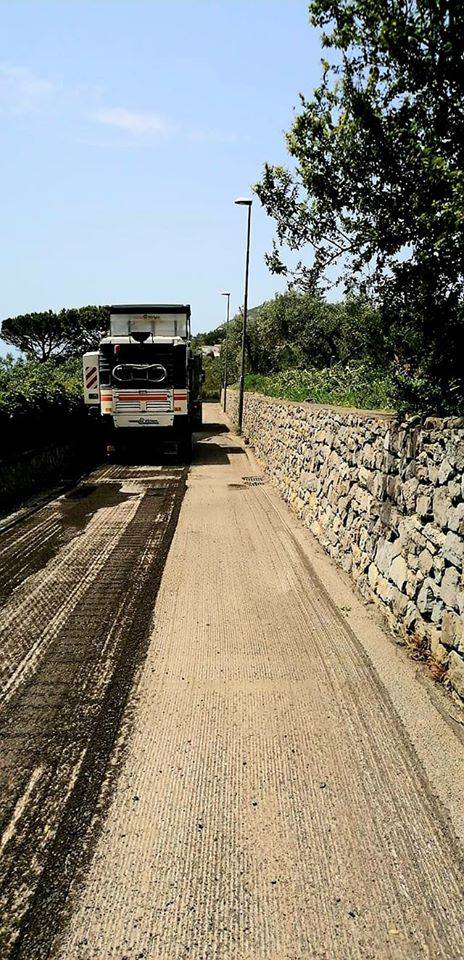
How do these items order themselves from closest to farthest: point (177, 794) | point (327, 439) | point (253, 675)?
point (177, 794) → point (253, 675) → point (327, 439)

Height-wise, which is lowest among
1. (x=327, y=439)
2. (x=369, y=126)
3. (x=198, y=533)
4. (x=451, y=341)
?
(x=198, y=533)

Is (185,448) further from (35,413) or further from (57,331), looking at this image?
(57,331)

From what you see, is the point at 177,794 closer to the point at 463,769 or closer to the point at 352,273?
the point at 463,769

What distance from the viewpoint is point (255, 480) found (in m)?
15.2

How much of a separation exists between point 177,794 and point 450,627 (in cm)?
→ 229

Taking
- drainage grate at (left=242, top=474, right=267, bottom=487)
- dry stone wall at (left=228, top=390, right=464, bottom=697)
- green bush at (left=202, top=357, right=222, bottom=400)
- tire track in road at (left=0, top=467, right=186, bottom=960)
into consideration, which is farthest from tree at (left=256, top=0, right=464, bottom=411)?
green bush at (left=202, top=357, right=222, bottom=400)

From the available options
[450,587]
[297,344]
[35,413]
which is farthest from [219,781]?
[297,344]

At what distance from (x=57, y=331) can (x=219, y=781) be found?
7242cm

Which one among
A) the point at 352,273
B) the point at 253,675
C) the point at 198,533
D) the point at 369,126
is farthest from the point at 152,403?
the point at 253,675

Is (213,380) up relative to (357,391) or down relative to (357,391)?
down

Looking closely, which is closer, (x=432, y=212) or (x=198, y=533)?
(x=432, y=212)

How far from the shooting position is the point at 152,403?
16781 millimetres

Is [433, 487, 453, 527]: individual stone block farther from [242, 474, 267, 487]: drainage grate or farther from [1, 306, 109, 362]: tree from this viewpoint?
[1, 306, 109, 362]: tree

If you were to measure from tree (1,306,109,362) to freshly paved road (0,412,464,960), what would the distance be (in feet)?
221
